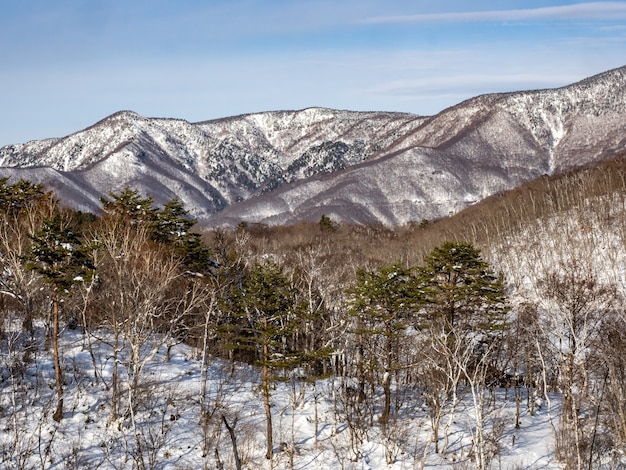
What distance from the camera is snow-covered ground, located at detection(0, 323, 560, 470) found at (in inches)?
1131

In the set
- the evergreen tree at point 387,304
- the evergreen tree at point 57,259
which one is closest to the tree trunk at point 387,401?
the evergreen tree at point 387,304

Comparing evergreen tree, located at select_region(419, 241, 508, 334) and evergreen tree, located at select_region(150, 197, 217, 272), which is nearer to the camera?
evergreen tree, located at select_region(419, 241, 508, 334)

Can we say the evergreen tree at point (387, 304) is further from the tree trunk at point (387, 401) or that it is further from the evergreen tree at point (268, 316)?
the evergreen tree at point (268, 316)

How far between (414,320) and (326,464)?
12.2 meters

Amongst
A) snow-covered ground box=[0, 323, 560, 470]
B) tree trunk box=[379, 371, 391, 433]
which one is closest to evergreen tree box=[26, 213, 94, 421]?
snow-covered ground box=[0, 323, 560, 470]

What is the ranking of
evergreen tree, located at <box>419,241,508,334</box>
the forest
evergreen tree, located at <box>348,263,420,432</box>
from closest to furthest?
the forest
evergreen tree, located at <box>348,263,420,432</box>
evergreen tree, located at <box>419,241,508,334</box>

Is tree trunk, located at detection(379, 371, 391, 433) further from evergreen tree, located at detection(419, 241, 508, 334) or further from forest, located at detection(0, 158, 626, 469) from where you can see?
evergreen tree, located at detection(419, 241, 508, 334)

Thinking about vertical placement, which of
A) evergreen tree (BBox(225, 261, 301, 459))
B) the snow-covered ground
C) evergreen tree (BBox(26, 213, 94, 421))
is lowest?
the snow-covered ground

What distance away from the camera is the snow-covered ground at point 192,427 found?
94.3ft

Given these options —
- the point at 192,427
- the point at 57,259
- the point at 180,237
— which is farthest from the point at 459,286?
the point at 57,259

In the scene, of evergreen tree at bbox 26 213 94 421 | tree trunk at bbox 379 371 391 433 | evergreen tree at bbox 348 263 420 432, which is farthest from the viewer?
evergreen tree at bbox 348 263 420 432

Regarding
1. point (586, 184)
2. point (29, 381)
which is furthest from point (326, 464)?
point (586, 184)

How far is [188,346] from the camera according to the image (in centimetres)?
4506

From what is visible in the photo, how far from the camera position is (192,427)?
3247cm
